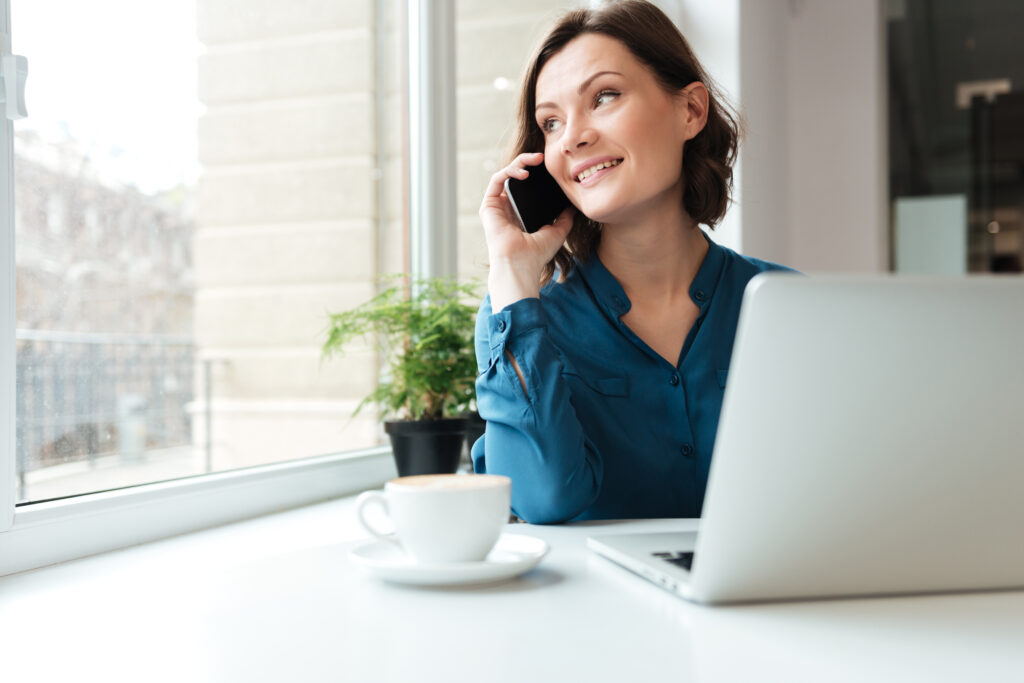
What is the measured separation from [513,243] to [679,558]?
0.69 metres

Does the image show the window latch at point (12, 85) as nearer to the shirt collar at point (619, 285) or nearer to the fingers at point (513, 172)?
the fingers at point (513, 172)

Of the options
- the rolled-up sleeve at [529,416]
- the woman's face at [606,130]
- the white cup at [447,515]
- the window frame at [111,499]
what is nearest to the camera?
the white cup at [447,515]

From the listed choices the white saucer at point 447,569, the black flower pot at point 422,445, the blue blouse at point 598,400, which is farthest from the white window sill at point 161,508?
the white saucer at point 447,569

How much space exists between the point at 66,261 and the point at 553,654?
1.14 meters

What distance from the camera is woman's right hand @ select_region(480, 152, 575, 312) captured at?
1.24 metres

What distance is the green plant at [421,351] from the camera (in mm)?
1652

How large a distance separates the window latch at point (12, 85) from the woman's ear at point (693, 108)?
98cm

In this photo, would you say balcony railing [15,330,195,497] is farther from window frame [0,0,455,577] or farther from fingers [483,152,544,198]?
fingers [483,152,544,198]

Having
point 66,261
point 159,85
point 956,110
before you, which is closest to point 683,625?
point 66,261

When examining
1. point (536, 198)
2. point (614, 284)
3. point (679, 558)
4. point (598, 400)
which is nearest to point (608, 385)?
point (598, 400)

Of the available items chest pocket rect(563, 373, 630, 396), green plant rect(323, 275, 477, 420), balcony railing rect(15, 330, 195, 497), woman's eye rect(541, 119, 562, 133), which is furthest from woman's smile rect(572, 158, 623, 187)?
balcony railing rect(15, 330, 195, 497)

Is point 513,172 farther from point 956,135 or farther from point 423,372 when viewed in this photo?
point 956,135

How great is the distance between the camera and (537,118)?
58.2 inches

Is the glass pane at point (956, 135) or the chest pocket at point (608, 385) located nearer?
the chest pocket at point (608, 385)
